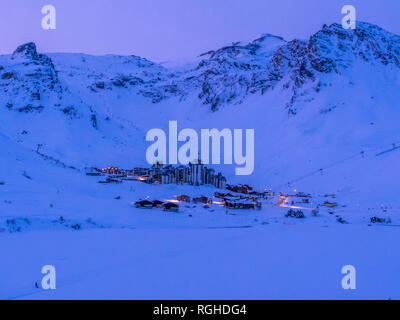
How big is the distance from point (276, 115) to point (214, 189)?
5039 centimetres

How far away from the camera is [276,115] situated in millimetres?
99000

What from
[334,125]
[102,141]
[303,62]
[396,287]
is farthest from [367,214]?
[303,62]

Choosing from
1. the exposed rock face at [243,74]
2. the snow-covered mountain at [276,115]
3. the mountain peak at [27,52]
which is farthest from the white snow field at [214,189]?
the mountain peak at [27,52]

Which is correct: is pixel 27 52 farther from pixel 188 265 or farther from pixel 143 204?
pixel 188 265

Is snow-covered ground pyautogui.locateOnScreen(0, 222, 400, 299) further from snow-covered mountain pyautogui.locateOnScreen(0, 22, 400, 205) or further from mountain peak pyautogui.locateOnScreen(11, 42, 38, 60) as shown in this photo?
mountain peak pyautogui.locateOnScreen(11, 42, 38, 60)

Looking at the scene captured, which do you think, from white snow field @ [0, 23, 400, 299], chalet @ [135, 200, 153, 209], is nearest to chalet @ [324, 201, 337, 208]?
white snow field @ [0, 23, 400, 299]

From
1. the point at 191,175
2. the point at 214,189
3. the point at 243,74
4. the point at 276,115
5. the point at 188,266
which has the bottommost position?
the point at 188,266

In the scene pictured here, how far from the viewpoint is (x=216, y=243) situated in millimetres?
16438

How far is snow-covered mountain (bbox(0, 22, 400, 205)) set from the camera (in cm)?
5497

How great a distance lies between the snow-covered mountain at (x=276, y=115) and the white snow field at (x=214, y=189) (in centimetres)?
39

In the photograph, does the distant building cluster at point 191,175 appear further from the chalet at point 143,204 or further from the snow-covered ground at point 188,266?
the snow-covered ground at point 188,266

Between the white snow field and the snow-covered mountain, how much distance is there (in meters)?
0.39

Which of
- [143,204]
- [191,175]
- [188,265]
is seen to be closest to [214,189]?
[191,175]

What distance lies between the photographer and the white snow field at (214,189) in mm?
10484
